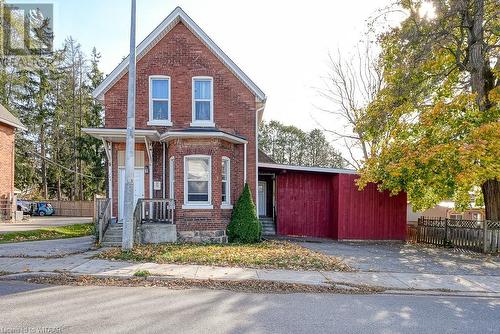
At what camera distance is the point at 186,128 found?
15.6 meters

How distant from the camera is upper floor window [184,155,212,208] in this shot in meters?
14.7

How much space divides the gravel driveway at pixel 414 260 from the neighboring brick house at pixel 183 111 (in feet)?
15.5

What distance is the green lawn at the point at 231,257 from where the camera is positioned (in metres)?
10.2

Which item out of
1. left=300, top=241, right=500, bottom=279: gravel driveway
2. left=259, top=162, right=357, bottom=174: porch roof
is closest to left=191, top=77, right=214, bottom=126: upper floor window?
left=259, top=162, right=357, bottom=174: porch roof

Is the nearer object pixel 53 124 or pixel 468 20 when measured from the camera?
pixel 468 20

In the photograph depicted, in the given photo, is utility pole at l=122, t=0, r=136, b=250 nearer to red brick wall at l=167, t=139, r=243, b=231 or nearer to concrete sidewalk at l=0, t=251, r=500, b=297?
concrete sidewalk at l=0, t=251, r=500, b=297

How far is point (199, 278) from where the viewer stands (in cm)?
851

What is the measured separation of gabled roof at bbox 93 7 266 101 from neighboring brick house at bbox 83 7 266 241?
0.04 meters

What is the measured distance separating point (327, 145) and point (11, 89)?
4318 centimetres

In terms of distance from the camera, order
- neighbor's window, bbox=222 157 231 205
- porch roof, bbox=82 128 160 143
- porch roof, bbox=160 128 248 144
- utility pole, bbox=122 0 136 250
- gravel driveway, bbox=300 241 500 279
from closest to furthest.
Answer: gravel driveway, bbox=300 241 500 279 < utility pole, bbox=122 0 136 250 < porch roof, bbox=82 128 160 143 < porch roof, bbox=160 128 248 144 < neighbor's window, bbox=222 157 231 205

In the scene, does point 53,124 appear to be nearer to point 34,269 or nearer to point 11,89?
point 11,89

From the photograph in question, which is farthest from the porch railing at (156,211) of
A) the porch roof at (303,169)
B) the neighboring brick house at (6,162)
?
the neighboring brick house at (6,162)

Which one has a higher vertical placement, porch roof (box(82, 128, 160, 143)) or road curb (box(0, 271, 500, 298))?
porch roof (box(82, 128, 160, 143))

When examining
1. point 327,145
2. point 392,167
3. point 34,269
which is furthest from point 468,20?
point 327,145
